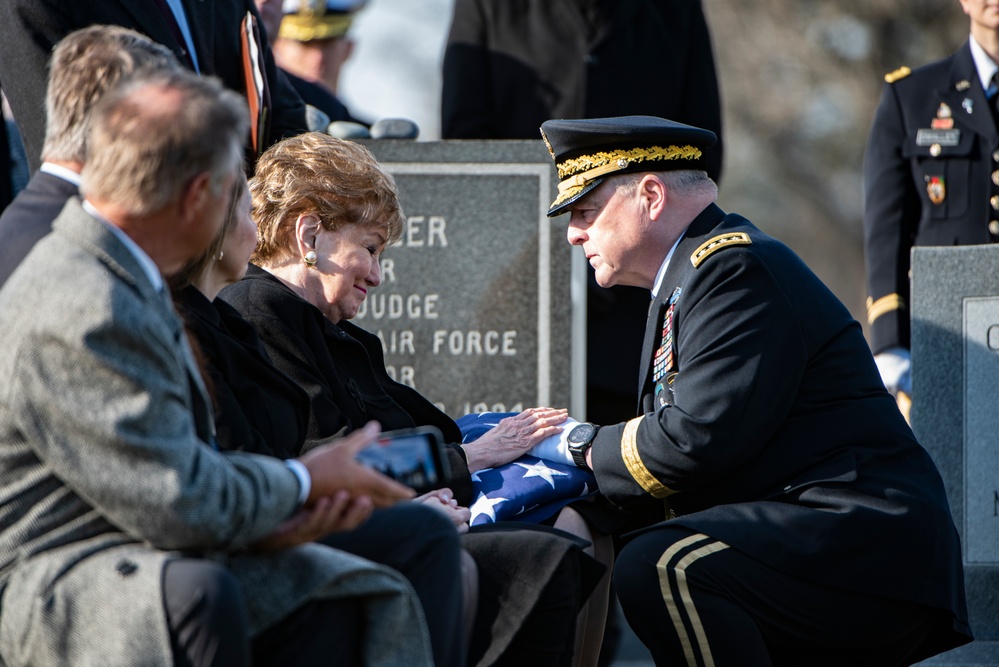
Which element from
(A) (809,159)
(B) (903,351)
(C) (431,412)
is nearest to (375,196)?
(C) (431,412)

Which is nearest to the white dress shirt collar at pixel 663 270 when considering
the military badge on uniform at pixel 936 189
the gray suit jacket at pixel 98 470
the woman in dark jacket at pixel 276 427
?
the woman in dark jacket at pixel 276 427

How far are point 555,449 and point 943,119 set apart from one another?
9.73 ft

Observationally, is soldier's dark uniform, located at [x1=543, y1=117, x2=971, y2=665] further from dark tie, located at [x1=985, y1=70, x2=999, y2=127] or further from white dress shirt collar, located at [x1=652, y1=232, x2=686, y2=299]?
dark tie, located at [x1=985, y1=70, x2=999, y2=127]

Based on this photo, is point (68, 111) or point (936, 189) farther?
point (936, 189)

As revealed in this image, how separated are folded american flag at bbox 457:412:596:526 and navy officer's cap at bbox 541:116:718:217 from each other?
0.71m

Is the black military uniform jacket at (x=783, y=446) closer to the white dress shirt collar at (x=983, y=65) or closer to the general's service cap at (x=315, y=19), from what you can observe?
the white dress shirt collar at (x=983, y=65)

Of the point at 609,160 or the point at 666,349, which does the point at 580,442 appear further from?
the point at 609,160

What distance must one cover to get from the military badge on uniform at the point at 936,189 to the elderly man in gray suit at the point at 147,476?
3902mm

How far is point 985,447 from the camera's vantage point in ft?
15.5

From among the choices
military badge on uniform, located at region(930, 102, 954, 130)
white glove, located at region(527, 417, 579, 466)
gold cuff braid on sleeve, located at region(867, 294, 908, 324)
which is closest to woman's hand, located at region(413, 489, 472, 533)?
white glove, located at region(527, 417, 579, 466)

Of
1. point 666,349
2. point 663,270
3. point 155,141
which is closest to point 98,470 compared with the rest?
point 155,141

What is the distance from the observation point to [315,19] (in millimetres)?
7051

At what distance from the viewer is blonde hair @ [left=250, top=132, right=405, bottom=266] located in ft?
12.5

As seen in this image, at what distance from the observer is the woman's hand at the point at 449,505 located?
3504 millimetres
